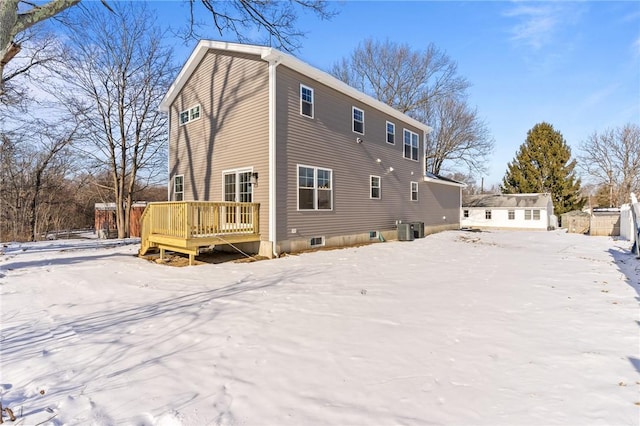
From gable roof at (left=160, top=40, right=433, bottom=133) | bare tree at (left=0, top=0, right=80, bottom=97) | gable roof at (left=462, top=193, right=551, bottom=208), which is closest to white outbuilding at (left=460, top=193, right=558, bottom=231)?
gable roof at (left=462, top=193, right=551, bottom=208)

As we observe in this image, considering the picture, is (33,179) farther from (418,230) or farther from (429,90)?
(429,90)

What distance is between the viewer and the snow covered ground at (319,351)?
7.34 feet

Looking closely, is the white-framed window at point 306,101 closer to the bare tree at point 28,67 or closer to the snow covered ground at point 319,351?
the snow covered ground at point 319,351

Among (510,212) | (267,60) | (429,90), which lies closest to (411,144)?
(267,60)

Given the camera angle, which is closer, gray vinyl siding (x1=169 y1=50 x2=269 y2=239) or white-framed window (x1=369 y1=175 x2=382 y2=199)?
gray vinyl siding (x1=169 y1=50 x2=269 y2=239)

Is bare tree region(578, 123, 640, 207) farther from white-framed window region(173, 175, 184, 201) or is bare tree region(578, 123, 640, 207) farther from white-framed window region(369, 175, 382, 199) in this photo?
white-framed window region(173, 175, 184, 201)

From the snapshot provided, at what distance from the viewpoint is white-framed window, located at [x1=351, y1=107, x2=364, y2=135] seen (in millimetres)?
12492

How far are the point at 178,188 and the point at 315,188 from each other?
241 inches

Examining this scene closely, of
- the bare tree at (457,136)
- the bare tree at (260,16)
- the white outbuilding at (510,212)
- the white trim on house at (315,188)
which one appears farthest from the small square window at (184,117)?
the white outbuilding at (510,212)

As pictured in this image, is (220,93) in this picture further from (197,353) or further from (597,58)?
(597,58)

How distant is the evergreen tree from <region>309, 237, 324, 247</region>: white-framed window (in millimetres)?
29347

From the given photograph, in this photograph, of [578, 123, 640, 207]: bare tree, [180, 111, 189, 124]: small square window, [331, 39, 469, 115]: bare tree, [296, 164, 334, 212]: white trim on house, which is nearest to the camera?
[296, 164, 334, 212]: white trim on house

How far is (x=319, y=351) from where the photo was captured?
315 cm

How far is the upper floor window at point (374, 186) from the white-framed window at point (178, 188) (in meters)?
7.59
